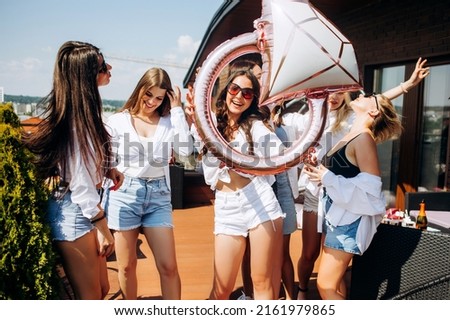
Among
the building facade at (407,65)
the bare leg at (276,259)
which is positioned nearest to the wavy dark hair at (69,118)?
the bare leg at (276,259)

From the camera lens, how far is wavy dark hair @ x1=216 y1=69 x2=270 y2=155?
6.90 ft

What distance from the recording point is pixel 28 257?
5.16 feet

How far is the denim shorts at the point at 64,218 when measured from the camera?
167 cm

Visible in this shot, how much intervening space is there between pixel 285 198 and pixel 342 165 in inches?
22.0

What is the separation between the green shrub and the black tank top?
1.39 metres

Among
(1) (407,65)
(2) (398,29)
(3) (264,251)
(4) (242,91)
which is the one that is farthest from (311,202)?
(2) (398,29)

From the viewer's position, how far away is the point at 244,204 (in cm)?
205

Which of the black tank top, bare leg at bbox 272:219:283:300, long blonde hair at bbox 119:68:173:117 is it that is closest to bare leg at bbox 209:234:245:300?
bare leg at bbox 272:219:283:300

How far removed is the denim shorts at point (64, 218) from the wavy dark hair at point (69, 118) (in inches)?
5.0

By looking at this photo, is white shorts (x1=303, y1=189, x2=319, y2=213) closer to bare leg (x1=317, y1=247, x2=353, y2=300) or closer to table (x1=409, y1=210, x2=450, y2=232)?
bare leg (x1=317, y1=247, x2=353, y2=300)

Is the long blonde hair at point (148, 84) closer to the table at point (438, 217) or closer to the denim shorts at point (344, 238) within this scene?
the denim shorts at point (344, 238)

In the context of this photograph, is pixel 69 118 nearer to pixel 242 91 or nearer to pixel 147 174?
pixel 147 174
